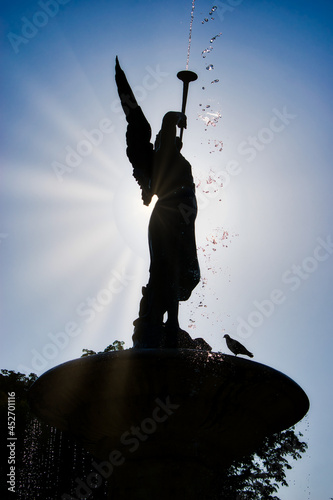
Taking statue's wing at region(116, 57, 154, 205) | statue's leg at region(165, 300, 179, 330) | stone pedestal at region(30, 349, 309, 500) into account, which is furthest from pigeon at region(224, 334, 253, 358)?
stone pedestal at region(30, 349, 309, 500)

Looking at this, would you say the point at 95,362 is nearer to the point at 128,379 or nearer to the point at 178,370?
the point at 128,379

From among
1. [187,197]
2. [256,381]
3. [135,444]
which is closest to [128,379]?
[135,444]

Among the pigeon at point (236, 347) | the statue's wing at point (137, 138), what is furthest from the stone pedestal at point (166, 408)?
the statue's wing at point (137, 138)

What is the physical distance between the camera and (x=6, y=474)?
15.7 meters

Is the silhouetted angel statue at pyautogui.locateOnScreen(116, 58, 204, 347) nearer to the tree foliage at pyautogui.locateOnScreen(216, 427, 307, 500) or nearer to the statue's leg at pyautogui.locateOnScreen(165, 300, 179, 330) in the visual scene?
the statue's leg at pyautogui.locateOnScreen(165, 300, 179, 330)

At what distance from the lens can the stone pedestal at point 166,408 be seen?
12.5 ft

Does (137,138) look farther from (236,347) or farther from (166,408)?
(166,408)

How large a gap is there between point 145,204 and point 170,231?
98 centimetres

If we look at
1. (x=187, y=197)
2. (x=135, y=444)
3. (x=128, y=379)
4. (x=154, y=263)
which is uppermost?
(x=187, y=197)

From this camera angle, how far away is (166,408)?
3.94 m

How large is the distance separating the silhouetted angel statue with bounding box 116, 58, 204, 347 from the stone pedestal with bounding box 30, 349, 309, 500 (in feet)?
3.82

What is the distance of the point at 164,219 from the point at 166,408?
2.53 m

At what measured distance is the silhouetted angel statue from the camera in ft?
18.1
